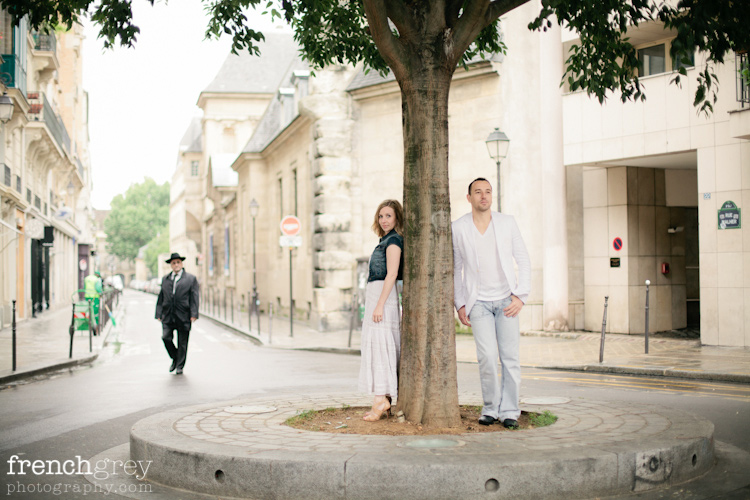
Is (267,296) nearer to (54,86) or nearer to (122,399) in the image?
(54,86)

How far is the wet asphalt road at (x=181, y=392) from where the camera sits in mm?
7055

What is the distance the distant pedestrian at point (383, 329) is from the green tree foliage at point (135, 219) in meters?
132

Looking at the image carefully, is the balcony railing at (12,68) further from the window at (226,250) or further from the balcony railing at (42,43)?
the window at (226,250)

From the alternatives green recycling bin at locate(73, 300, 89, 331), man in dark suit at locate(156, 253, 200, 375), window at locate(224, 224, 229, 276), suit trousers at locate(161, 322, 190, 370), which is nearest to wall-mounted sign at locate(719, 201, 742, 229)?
man in dark suit at locate(156, 253, 200, 375)

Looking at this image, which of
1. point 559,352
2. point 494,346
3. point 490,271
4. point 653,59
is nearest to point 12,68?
point 653,59

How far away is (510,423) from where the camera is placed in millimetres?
6211

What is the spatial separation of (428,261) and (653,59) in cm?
1360

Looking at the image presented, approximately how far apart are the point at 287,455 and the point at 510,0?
13.4ft

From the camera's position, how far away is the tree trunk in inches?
247

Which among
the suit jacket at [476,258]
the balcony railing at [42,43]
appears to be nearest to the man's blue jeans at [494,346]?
the suit jacket at [476,258]

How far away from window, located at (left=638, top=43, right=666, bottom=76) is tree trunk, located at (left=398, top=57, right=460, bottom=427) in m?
12.6

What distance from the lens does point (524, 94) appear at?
67.1 feet

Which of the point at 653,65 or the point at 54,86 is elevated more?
the point at 54,86

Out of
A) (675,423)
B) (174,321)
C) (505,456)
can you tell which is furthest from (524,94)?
(505,456)
